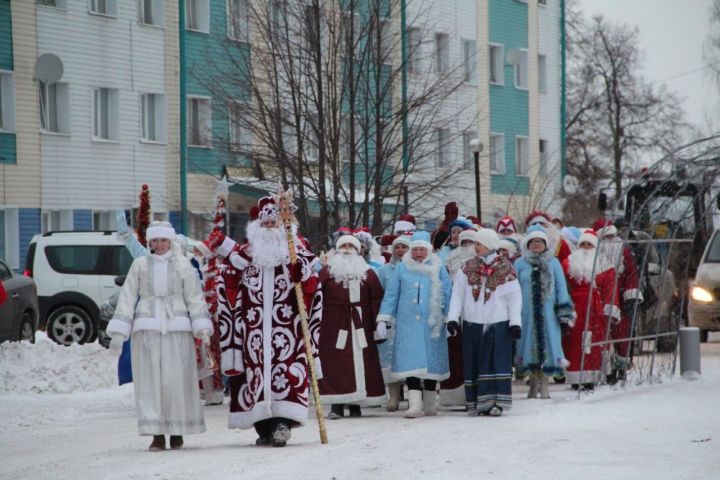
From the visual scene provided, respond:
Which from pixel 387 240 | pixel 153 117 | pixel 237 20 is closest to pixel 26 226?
pixel 153 117

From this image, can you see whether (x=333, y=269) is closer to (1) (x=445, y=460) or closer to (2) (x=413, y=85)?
(1) (x=445, y=460)

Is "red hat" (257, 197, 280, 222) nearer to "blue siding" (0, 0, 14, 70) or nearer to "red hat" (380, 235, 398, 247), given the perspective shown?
"red hat" (380, 235, 398, 247)

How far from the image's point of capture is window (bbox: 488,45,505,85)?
48750mm

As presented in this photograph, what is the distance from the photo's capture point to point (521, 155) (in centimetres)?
5066

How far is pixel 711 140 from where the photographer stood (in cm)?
1736

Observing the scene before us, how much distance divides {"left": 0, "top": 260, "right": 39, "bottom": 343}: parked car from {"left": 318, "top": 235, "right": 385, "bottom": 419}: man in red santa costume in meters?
7.51

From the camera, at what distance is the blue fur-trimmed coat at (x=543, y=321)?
52.7ft

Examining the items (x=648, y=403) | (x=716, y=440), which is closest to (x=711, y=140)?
(x=648, y=403)

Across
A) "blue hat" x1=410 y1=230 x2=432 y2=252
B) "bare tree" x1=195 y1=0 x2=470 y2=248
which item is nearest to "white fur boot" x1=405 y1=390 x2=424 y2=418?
"blue hat" x1=410 y1=230 x2=432 y2=252

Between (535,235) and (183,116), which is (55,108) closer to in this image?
(183,116)

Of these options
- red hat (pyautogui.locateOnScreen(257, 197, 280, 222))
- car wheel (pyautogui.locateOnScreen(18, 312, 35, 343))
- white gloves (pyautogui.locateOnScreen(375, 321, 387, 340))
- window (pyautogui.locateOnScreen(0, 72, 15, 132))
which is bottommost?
car wheel (pyautogui.locateOnScreen(18, 312, 35, 343))

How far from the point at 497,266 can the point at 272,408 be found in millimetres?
3423

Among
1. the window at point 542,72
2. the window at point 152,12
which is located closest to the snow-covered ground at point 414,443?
the window at point 152,12

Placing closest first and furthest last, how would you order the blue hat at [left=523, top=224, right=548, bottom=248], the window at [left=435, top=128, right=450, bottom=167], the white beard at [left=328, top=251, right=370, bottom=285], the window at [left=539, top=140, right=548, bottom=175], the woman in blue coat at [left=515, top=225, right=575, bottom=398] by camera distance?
the white beard at [left=328, top=251, right=370, bottom=285] → the woman in blue coat at [left=515, top=225, right=575, bottom=398] → the blue hat at [left=523, top=224, right=548, bottom=248] → the window at [left=435, top=128, right=450, bottom=167] → the window at [left=539, top=140, right=548, bottom=175]
